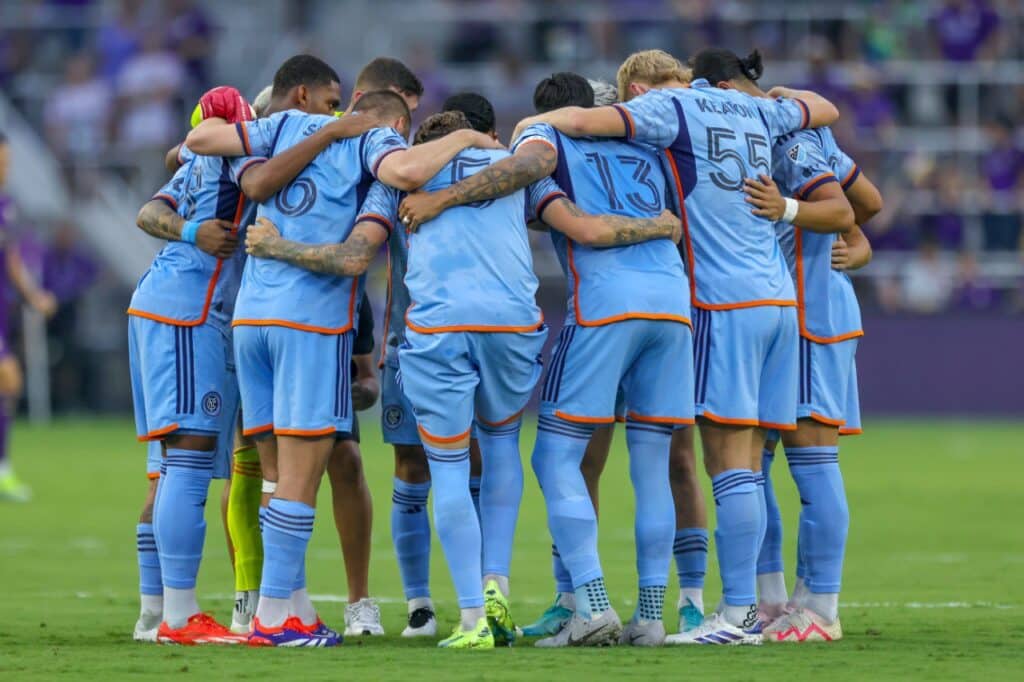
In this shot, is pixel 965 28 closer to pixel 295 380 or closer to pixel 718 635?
pixel 718 635

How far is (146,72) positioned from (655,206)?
18981mm

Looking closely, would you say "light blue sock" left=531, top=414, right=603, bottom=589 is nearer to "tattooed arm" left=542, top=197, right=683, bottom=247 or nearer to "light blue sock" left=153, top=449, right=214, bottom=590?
"tattooed arm" left=542, top=197, right=683, bottom=247

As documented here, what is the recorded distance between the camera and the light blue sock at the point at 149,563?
8.48 m

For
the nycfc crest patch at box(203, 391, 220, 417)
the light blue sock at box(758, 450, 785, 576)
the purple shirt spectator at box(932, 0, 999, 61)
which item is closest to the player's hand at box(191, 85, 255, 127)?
the nycfc crest patch at box(203, 391, 220, 417)

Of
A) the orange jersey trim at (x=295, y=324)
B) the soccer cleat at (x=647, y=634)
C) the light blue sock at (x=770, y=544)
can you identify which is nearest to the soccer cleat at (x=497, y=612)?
the soccer cleat at (x=647, y=634)

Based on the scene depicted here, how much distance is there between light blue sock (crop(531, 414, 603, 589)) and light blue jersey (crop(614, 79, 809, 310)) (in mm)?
856

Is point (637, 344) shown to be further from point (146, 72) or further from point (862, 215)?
point (146, 72)

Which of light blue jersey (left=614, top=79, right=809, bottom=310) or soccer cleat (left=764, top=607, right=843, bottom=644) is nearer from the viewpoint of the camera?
light blue jersey (left=614, top=79, right=809, bottom=310)

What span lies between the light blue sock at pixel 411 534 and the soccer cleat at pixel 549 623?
1.83 feet

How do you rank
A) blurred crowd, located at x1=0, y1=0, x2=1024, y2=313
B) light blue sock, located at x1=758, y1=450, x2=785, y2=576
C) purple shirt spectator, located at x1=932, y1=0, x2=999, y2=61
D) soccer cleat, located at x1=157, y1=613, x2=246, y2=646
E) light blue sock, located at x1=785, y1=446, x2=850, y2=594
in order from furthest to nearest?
purple shirt spectator, located at x1=932, y1=0, x2=999, y2=61 → blurred crowd, located at x1=0, y1=0, x2=1024, y2=313 → light blue sock, located at x1=758, y1=450, x2=785, y2=576 → light blue sock, located at x1=785, y1=446, x2=850, y2=594 → soccer cleat, located at x1=157, y1=613, x2=246, y2=646

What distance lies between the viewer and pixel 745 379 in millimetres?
8031

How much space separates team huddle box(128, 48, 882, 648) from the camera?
308 inches

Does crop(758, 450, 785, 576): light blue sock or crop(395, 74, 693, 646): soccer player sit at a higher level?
crop(395, 74, 693, 646): soccer player

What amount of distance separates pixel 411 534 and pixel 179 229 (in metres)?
1.81
